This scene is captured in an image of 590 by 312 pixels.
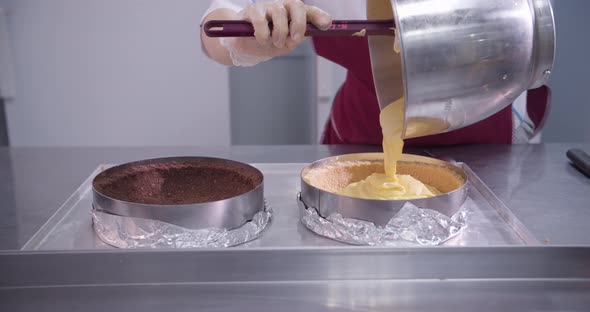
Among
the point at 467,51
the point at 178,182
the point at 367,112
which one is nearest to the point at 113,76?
the point at 367,112

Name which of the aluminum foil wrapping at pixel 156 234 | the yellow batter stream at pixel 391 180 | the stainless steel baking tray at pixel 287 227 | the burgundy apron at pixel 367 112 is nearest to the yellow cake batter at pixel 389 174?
the yellow batter stream at pixel 391 180

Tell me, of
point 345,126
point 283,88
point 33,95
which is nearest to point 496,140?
point 345,126

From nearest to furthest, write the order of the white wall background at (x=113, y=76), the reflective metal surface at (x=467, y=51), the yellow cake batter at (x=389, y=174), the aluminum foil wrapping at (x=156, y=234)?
the reflective metal surface at (x=467, y=51) < the aluminum foil wrapping at (x=156, y=234) < the yellow cake batter at (x=389, y=174) < the white wall background at (x=113, y=76)

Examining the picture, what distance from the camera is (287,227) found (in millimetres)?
848

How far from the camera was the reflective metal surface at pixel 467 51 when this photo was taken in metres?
0.63

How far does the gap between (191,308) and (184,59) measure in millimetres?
1921

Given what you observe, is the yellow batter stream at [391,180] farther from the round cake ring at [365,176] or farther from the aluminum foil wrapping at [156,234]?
the aluminum foil wrapping at [156,234]

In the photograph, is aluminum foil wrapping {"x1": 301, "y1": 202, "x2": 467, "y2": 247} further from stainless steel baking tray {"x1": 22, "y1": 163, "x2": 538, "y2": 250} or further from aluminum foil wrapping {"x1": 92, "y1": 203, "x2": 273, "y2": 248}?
aluminum foil wrapping {"x1": 92, "y1": 203, "x2": 273, "y2": 248}

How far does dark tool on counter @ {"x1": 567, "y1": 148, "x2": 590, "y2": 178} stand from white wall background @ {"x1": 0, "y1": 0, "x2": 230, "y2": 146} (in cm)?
168

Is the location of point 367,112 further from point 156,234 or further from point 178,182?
Result: point 156,234

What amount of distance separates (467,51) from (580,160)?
0.60m

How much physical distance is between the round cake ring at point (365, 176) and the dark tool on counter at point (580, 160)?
34 cm

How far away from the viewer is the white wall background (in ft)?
7.66

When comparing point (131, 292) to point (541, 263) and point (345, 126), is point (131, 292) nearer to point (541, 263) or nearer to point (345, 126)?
point (541, 263)
